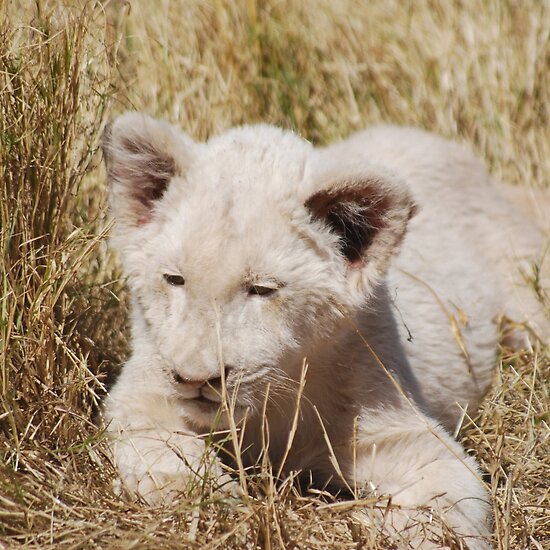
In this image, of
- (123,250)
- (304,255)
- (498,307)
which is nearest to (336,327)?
(304,255)

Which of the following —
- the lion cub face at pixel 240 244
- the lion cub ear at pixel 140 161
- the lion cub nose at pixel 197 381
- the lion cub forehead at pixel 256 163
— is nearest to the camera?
the lion cub nose at pixel 197 381

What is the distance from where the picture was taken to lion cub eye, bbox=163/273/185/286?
132 inches

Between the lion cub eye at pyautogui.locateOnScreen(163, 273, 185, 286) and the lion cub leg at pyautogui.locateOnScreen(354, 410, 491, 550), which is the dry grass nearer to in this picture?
the lion cub leg at pyautogui.locateOnScreen(354, 410, 491, 550)

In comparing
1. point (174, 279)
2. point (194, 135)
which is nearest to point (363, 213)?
point (174, 279)

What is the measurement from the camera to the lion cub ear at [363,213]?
11.1 feet

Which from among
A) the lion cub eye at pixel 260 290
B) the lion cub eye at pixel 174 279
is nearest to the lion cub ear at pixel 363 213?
the lion cub eye at pixel 260 290

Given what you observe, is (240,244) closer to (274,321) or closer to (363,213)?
(274,321)

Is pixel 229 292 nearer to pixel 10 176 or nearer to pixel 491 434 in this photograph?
pixel 10 176

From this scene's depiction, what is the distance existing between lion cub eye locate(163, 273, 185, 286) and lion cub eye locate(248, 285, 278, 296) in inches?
9.4

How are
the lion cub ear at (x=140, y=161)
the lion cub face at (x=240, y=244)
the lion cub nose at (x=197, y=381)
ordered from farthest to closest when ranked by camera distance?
the lion cub ear at (x=140, y=161), the lion cub face at (x=240, y=244), the lion cub nose at (x=197, y=381)

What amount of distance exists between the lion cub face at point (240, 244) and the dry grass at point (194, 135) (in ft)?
1.25

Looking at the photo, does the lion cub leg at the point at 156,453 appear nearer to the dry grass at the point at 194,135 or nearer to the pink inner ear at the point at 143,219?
the dry grass at the point at 194,135

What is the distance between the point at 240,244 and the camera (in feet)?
10.8

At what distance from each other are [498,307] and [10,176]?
2636mm
